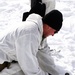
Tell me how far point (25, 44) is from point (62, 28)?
2416mm

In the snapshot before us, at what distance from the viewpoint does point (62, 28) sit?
15.6 feet

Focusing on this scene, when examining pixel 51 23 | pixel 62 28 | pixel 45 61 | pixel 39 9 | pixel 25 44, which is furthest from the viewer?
pixel 62 28

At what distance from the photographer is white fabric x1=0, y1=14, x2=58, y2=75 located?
244 centimetres

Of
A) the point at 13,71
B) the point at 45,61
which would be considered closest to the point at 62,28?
the point at 45,61

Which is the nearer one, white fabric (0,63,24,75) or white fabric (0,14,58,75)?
white fabric (0,14,58,75)

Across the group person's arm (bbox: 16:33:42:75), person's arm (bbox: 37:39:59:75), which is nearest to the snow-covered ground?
person's arm (bbox: 37:39:59:75)

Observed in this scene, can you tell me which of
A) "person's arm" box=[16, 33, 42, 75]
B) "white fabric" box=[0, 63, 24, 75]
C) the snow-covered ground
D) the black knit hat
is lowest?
the snow-covered ground

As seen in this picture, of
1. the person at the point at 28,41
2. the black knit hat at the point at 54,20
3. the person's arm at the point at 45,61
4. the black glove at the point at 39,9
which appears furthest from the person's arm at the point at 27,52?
the black glove at the point at 39,9

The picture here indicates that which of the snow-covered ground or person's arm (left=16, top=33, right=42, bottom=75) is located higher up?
person's arm (left=16, top=33, right=42, bottom=75)

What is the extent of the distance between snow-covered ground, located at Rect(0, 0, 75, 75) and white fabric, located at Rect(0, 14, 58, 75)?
17 cm

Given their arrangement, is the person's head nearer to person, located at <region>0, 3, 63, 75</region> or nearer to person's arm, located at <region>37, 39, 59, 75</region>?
person, located at <region>0, 3, 63, 75</region>

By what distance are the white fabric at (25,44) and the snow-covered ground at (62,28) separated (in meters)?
0.17

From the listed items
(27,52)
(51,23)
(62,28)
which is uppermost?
(51,23)

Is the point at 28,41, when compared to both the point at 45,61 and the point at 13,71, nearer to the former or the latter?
the point at 13,71
